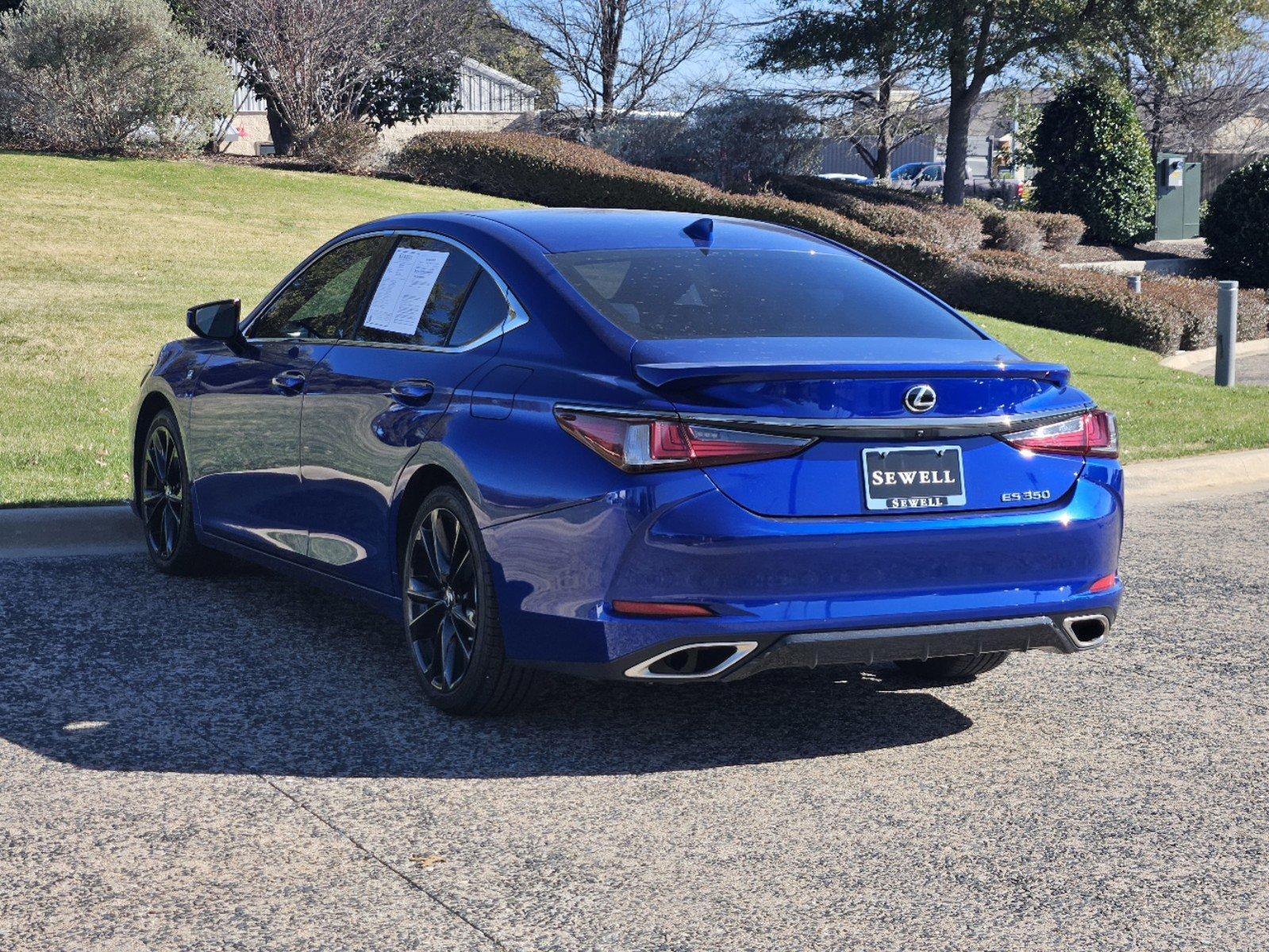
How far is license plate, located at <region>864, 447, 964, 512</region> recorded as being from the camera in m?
4.48

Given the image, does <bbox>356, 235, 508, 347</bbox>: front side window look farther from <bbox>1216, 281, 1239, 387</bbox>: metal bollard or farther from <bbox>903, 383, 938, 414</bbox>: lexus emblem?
<bbox>1216, 281, 1239, 387</bbox>: metal bollard

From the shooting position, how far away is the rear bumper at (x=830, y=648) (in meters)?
4.47

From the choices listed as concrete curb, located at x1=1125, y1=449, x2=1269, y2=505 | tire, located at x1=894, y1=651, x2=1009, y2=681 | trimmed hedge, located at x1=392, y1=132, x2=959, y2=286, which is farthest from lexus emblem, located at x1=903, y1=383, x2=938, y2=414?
trimmed hedge, located at x1=392, y1=132, x2=959, y2=286

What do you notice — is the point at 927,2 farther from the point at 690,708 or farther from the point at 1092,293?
the point at 690,708

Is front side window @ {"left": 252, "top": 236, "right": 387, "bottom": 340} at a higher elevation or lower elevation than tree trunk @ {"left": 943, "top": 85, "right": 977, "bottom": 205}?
lower

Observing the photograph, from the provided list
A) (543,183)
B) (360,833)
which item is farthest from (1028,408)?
(543,183)

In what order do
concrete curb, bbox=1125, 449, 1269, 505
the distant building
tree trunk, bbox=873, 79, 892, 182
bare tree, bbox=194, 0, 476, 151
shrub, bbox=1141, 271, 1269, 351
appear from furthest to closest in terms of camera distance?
the distant building, tree trunk, bbox=873, 79, 892, 182, bare tree, bbox=194, 0, 476, 151, shrub, bbox=1141, 271, 1269, 351, concrete curb, bbox=1125, 449, 1269, 505

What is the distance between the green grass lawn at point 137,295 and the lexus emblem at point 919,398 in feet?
17.2

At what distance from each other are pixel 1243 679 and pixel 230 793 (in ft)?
11.4

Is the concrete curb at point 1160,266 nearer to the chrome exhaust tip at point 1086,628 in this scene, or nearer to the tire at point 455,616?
the chrome exhaust tip at point 1086,628

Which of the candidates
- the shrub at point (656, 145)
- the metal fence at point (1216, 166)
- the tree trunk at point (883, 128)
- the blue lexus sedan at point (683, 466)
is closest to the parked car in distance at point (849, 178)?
the tree trunk at point (883, 128)

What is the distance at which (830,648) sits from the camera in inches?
177

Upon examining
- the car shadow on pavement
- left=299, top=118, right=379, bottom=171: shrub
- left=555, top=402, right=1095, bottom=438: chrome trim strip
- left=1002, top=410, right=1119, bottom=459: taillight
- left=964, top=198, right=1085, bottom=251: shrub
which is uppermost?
left=299, top=118, right=379, bottom=171: shrub

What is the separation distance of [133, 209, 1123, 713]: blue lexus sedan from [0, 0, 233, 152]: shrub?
857 inches
